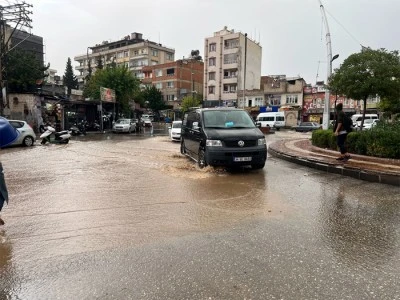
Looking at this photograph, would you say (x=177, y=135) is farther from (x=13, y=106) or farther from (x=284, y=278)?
(x=284, y=278)

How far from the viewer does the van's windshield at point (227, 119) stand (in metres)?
9.52

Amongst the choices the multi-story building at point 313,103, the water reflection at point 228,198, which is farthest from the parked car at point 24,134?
the multi-story building at point 313,103

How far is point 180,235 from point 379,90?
10946 millimetres

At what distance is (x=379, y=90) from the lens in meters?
12.4

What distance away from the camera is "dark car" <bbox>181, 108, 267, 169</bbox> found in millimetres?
8672

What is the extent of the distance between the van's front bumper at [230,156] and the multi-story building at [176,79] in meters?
60.2

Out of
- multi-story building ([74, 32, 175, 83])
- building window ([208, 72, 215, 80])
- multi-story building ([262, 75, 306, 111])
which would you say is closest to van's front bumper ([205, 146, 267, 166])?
multi-story building ([262, 75, 306, 111])

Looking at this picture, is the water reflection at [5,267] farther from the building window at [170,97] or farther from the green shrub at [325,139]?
the building window at [170,97]

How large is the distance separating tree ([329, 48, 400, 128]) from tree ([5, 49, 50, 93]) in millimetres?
26702

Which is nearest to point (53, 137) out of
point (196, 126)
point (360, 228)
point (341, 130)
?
point (196, 126)

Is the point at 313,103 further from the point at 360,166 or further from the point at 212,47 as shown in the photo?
the point at 360,166

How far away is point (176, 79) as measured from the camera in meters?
70.1

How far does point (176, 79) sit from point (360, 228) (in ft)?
222

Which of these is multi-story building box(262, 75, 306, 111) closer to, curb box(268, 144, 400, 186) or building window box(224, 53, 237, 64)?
building window box(224, 53, 237, 64)
